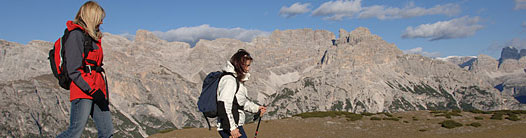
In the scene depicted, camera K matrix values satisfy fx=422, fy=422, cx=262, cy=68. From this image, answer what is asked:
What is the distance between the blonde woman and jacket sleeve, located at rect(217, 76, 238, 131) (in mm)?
2962

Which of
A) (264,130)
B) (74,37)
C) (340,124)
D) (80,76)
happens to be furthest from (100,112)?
(340,124)

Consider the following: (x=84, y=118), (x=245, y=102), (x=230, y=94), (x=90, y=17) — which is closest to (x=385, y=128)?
(x=245, y=102)

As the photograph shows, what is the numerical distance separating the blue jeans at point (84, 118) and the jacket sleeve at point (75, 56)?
1.80ft

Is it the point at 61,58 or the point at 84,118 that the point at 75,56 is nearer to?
the point at 61,58

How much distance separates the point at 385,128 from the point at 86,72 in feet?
103

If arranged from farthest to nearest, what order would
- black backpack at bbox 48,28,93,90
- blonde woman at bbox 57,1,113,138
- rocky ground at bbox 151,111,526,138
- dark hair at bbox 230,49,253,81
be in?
rocky ground at bbox 151,111,526,138 → dark hair at bbox 230,49,253,81 → black backpack at bbox 48,28,93,90 → blonde woman at bbox 57,1,113,138

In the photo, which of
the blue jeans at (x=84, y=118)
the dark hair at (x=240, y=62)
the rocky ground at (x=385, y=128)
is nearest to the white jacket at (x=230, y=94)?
the dark hair at (x=240, y=62)

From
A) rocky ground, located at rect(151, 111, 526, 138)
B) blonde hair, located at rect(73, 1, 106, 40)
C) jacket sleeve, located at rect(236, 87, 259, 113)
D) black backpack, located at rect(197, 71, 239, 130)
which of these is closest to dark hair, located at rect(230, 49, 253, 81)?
black backpack, located at rect(197, 71, 239, 130)

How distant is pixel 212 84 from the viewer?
12164 mm

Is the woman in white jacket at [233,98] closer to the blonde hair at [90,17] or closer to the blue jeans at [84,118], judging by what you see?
the blue jeans at [84,118]

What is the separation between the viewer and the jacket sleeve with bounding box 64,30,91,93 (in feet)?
31.7

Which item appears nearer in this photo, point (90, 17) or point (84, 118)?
point (84, 118)

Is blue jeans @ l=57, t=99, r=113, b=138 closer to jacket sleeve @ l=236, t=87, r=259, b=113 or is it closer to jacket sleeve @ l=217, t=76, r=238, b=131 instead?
jacket sleeve @ l=217, t=76, r=238, b=131

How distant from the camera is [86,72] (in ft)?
33.2
